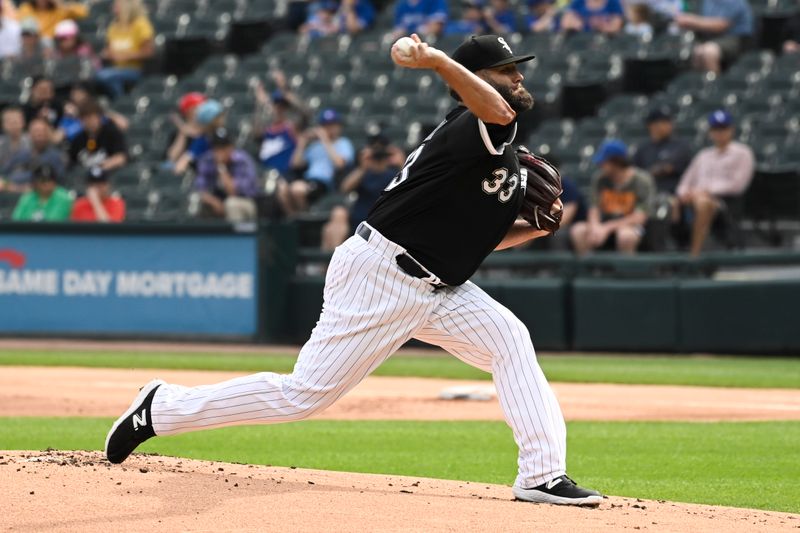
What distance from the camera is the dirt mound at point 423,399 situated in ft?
33.4

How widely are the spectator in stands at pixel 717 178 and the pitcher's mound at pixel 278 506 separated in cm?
802

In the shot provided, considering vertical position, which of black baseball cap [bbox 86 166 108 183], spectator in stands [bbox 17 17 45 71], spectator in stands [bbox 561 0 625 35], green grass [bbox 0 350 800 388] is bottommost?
green grass [bbox 0 350 800 388]

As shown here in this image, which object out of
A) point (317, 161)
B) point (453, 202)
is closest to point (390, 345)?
point (453, 202)

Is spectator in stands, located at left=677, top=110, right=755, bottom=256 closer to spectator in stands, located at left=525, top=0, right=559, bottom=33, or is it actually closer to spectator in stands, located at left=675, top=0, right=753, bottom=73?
spectator in stands, located at left=675, top=0, right=753, bottom=73

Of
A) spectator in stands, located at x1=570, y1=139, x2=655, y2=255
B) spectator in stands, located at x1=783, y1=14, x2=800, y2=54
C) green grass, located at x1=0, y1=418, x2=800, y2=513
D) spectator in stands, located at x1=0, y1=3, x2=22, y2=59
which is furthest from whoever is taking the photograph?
spectator in stands, located at x1=0, y1=3, x2=22, y2=59

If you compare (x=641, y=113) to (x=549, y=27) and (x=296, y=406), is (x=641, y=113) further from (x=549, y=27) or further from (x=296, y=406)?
(x=296, y=406)

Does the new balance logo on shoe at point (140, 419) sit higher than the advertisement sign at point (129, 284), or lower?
higher

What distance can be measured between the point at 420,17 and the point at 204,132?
3.26 metres

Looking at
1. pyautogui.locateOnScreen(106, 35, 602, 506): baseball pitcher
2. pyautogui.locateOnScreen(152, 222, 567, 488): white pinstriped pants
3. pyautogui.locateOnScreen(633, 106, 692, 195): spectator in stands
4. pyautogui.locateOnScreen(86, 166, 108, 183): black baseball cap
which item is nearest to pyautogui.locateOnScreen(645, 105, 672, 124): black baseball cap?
pyautogui.locateOnScreen(633, 106, 692, 195): spectator in stands

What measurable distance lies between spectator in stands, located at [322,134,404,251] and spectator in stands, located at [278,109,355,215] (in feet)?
2.93

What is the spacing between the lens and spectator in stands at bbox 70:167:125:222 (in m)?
16.0

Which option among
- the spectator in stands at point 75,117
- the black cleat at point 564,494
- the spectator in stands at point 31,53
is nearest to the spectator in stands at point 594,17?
the spectator in stands at point 75,117

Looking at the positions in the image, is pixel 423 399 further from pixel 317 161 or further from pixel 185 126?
pixel 185 126

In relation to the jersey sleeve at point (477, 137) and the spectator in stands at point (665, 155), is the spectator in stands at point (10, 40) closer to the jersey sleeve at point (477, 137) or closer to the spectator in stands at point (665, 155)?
the spectator in stands at point (665, 155)
